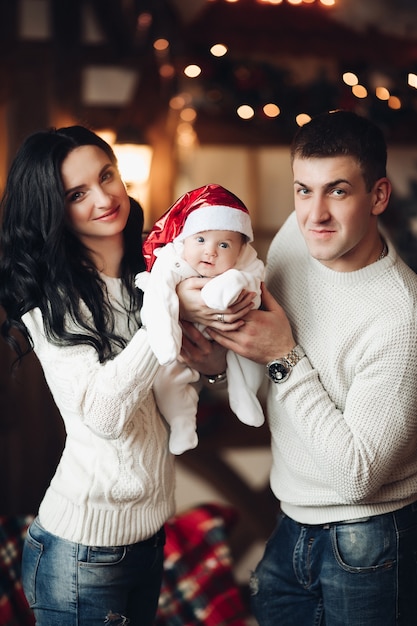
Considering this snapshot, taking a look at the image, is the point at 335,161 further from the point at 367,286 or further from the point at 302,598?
the point at 302,598

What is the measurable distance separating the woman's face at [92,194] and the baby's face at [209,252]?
18cm

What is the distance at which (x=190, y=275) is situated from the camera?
1642 mm

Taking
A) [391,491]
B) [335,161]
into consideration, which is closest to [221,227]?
[335,161]

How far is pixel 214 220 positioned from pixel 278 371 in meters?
0.34

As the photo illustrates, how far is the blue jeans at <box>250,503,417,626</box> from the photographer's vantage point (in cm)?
169

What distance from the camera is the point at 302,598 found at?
5.93ft

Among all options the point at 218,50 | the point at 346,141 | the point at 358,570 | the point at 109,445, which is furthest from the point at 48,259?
the point at 218,50

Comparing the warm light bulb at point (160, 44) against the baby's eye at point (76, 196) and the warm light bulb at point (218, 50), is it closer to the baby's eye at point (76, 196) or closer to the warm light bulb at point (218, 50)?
the warm light bulb at point (218, 50)

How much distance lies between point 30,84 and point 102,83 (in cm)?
35

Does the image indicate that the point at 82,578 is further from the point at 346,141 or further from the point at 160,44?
the point at 160,44

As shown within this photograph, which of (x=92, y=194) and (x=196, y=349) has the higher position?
(x=92, y=194)

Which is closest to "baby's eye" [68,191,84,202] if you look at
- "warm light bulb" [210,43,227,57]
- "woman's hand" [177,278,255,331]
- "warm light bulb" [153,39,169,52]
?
"woman's hand" [177,278,255,331]

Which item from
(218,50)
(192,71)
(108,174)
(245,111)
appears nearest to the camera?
(108,174)

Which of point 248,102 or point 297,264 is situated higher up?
point 248,102
